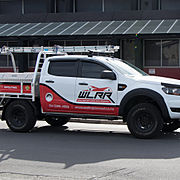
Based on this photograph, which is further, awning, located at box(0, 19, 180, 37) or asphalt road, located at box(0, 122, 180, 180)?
awning, located at box(0, 19, 180, 37)

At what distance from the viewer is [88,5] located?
999 inches

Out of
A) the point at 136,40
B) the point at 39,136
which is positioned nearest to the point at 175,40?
the point at 136,40

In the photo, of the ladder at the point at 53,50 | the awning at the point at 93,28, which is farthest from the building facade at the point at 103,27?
the ladder at the point at 53,50

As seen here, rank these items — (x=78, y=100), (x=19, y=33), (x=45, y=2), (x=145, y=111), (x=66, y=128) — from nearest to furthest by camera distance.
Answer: (x=145, y=111) < (x=78, y=100) < (x=66, y=128) < (x=19, y=33) < (x=45, y=2)

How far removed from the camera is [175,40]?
22.2m

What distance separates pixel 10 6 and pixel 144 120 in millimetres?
20274

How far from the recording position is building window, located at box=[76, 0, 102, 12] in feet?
82.3

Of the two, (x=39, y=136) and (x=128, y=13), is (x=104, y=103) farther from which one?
(x=128, y=13)

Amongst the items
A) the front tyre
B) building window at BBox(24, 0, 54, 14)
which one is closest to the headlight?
the front tyre

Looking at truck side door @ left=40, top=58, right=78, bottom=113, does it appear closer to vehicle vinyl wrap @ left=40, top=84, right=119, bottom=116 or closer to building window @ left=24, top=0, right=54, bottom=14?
vehicle vinyl wrap @ left=40, top=84, right=119, bottom=116

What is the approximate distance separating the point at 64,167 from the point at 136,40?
16279 mm

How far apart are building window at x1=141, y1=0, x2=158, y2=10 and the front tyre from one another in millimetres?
16547

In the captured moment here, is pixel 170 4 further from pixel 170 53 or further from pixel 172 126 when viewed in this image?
pixel 172 126

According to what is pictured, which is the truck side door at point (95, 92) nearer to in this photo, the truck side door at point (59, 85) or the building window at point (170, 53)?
the truck side door at point (59, 85)
